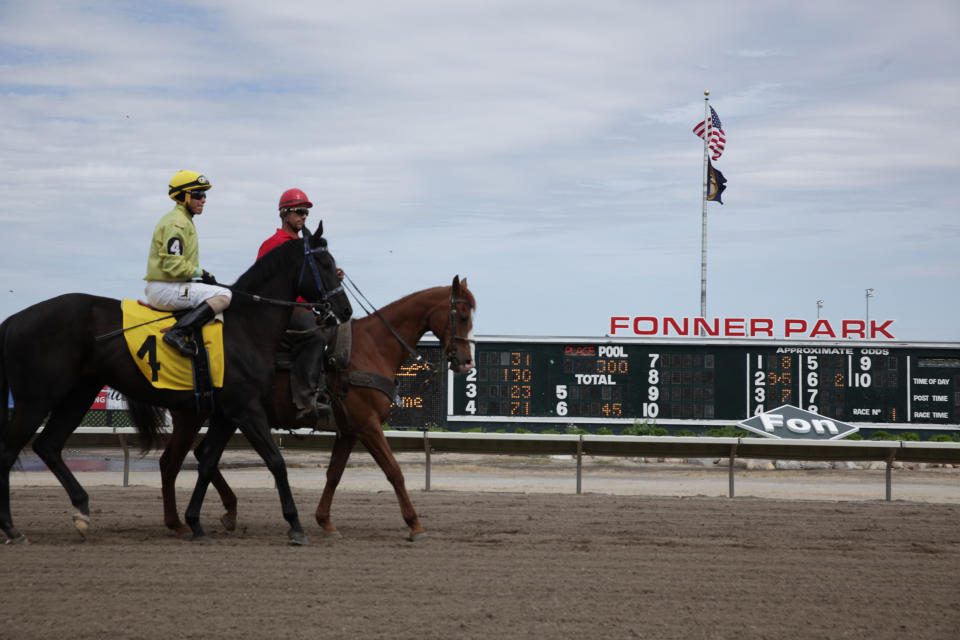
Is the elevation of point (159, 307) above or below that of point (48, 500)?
above

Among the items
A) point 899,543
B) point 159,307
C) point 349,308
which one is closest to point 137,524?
point 159,307

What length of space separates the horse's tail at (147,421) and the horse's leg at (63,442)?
18.4 inches

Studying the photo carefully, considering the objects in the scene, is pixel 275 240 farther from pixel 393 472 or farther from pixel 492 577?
pixel 492 577

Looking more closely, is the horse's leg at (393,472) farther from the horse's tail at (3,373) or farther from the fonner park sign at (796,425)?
the fonner park sign at (796,425)

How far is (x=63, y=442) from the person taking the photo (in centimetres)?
719

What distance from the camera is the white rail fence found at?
12117mm

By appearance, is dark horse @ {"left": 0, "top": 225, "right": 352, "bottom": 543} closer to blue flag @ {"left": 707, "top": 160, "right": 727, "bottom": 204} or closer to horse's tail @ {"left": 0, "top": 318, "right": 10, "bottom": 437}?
horse's tail @ {"left": 0, "top": 318, "right": 10, "bottom": 437}

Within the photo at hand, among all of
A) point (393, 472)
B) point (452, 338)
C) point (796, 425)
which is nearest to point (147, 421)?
point (393, 472)

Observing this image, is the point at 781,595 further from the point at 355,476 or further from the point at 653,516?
the point at 355,476

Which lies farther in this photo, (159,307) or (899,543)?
(899,543)

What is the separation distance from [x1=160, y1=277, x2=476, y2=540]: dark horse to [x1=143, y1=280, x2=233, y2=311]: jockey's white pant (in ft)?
2.90

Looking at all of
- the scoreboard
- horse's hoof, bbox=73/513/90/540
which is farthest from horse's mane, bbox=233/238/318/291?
the scoreboard

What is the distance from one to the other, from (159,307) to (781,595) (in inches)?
173

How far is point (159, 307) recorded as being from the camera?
7.02 metres
